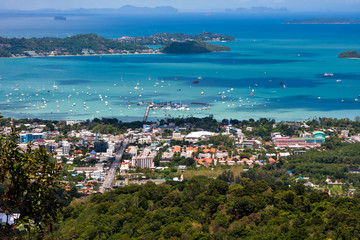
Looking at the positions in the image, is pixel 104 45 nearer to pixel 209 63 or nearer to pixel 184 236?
pixel 209 63

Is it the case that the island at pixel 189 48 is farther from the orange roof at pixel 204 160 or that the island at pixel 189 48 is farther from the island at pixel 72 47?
the orange roof at pixel 204 160

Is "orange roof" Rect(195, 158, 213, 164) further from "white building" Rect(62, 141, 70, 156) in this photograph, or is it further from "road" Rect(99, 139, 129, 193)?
"white building" Rect(62, 141, 70, 156)

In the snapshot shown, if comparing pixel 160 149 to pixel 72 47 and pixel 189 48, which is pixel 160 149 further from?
pixel 189 48

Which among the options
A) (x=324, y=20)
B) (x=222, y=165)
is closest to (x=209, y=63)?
(x=222, y=165)

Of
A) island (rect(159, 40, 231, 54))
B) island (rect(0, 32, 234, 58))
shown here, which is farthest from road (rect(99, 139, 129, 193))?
island (rect(159, 40, 231, 54))

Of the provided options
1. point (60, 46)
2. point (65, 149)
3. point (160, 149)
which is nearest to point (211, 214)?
point (160, 149)

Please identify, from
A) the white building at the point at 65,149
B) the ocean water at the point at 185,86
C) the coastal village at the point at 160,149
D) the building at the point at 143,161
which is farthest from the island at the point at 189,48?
the building at the point at 143,161
